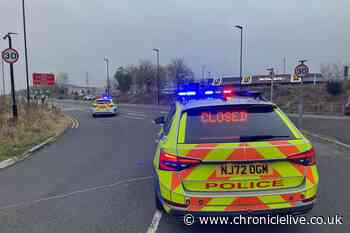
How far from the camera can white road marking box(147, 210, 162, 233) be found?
13.4ft

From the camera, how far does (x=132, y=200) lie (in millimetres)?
5262

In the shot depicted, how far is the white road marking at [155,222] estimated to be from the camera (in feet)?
13.4

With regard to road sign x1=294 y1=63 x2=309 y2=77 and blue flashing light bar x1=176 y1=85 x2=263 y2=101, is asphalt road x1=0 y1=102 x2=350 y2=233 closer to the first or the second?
blue flashing light bar x1=176 y1=85 x2=263 y2=101

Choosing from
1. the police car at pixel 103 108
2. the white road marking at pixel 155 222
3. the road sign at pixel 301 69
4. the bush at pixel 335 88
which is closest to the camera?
the white road marking at pixel 155 222

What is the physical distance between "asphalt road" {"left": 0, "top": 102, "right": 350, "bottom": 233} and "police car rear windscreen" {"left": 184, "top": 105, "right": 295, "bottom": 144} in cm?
119

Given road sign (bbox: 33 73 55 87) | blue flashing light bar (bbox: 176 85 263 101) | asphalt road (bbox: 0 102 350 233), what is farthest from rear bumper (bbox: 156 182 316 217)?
road sign (bbox: 33 73 55 87)

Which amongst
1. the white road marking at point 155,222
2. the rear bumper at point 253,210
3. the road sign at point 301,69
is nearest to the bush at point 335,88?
the road sign at point 301,69

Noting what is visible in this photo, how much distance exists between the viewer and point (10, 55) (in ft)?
46.5

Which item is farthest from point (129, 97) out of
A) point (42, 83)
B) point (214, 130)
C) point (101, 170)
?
point (214, 130)

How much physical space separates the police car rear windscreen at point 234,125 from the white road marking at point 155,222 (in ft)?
4.24

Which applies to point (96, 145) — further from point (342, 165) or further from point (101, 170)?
point (342, 165)

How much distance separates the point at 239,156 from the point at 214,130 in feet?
1.50

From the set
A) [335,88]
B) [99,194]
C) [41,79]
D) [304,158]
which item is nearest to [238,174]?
[304,158]

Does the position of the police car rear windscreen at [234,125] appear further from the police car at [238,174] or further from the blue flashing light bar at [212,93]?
the blue flashing light bar at [212,93]
